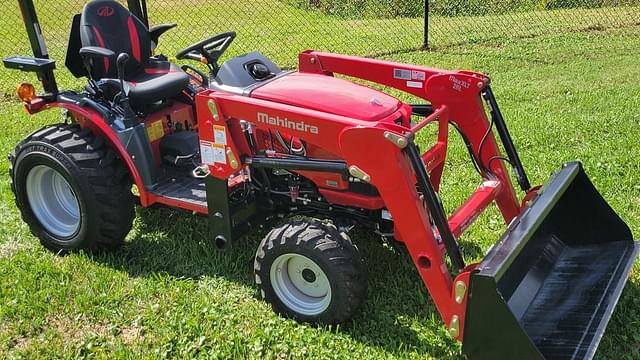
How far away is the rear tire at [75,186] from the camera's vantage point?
3629mm

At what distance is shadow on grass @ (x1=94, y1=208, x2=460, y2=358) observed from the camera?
3109 mm

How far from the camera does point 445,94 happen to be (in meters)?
3.56

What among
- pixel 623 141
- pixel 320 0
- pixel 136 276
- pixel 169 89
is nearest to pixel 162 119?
pixel 169 89

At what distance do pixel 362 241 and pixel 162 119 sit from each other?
1470 millimetres

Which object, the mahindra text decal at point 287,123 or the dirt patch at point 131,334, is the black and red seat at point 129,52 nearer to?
the mahindra text decal at point 287,123

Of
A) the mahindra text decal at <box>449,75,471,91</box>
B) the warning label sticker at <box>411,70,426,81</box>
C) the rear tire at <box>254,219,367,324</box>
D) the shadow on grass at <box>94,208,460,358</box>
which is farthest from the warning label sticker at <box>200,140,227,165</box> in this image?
the mahindra text decal at <box>449,75,471,91</box>

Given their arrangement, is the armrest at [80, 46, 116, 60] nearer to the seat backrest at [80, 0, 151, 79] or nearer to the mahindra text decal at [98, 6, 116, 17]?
the seat backrest at [80, 0, 151, 79]

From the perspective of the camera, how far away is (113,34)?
13.8 feet

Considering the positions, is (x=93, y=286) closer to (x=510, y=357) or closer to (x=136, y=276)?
(x=136, y=276)

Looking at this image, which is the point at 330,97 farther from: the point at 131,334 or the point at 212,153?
the point at 131,334

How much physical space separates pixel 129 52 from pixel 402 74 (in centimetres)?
187

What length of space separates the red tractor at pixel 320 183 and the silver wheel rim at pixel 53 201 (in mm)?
10

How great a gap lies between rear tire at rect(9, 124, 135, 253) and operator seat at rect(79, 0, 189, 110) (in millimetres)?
455

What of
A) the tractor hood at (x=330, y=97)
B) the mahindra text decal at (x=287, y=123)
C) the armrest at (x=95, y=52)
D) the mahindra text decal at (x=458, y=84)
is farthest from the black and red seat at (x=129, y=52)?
the mahindra text decal at (x=458, y=84)
